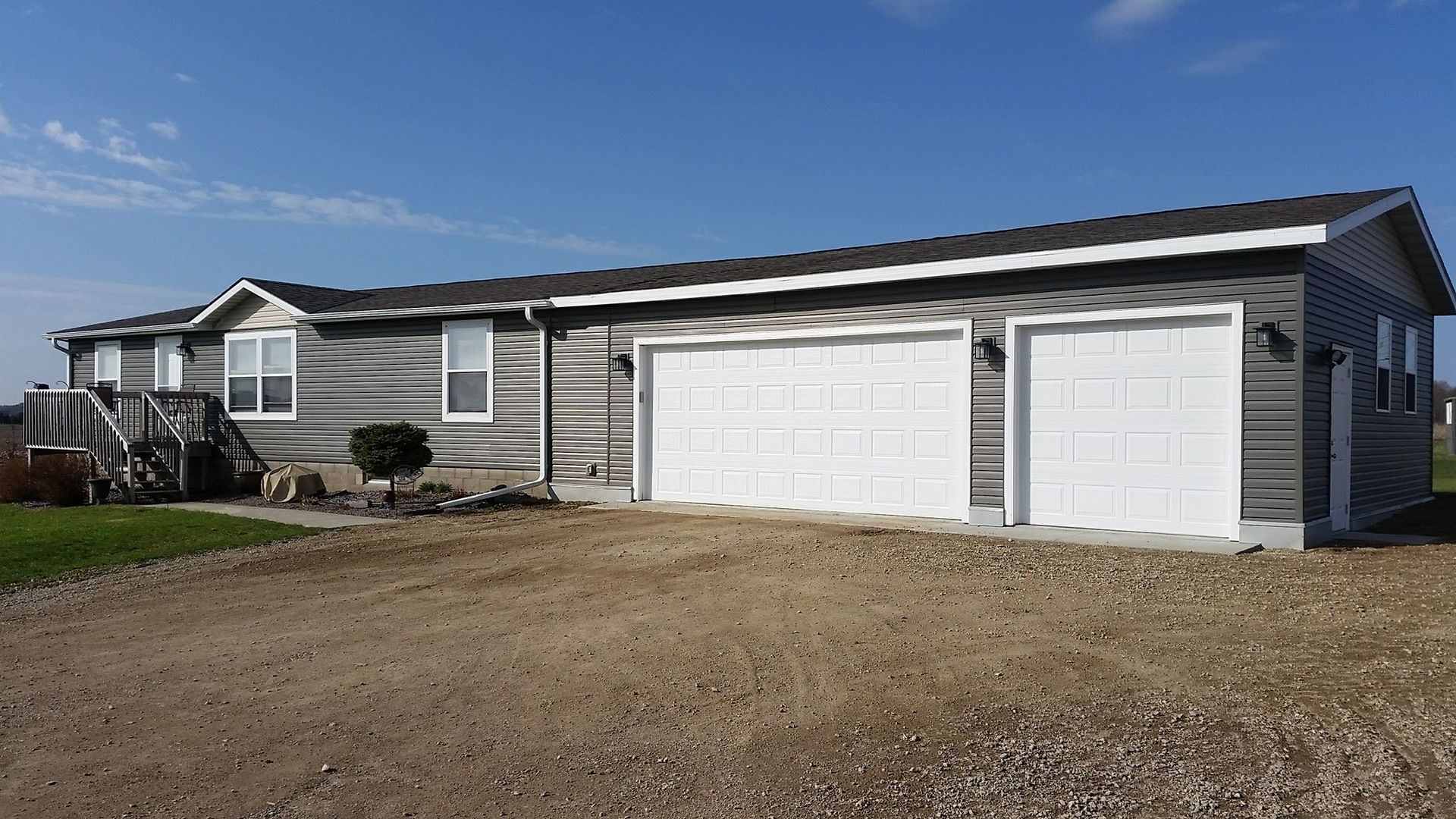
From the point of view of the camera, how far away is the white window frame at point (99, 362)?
1980cm

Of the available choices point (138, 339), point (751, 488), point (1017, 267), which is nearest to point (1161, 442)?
point (1017, 267)

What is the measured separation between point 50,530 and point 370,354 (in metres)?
5.56

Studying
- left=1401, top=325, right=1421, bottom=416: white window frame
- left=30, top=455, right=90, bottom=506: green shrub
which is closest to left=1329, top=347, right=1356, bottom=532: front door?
left=1401, top=325, right=1421, bottom=416: white window frame

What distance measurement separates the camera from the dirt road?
392cm

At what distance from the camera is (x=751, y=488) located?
12852mm

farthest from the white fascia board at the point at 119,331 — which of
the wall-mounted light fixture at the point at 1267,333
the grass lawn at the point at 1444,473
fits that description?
the grass lawn at the point at 1444,473

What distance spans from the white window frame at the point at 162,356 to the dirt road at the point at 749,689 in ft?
36.8

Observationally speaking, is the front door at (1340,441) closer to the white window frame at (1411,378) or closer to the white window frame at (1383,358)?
the white window frame at (1383,358)

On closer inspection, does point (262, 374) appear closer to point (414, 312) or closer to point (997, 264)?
point (414, 312)

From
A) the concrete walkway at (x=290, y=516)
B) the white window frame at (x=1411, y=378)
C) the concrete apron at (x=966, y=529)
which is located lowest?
the concrete walkway at (x=290, y=516)

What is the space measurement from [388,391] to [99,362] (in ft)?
27.2

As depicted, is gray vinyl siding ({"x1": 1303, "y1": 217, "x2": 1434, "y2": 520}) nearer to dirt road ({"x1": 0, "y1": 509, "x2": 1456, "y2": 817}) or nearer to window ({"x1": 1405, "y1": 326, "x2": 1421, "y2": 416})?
window ({"x1": 1405, "y1": 326, "x2": 1421, "y2": 416})

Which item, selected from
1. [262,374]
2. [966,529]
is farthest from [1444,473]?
[262,374]

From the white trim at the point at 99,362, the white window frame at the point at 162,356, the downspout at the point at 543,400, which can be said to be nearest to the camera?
the downspout at the point at 543,400
